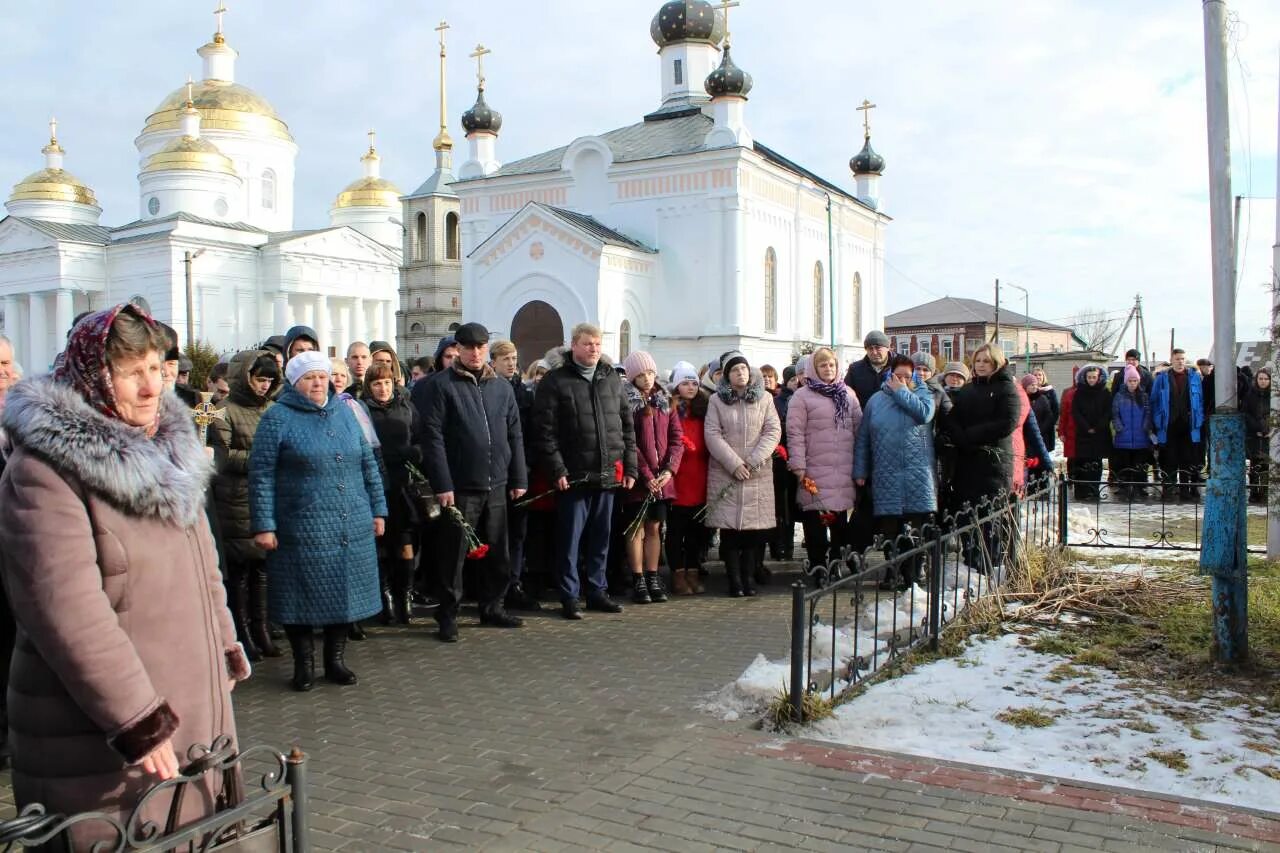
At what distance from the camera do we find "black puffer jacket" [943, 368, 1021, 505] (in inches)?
341

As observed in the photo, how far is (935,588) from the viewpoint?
6.67 meters

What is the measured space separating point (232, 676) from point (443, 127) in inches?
2318

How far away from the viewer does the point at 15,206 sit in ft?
199

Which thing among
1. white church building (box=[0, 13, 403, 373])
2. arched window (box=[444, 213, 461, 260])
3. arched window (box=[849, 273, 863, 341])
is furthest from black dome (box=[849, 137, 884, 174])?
white church building (box=[0, 13, 403, 373])

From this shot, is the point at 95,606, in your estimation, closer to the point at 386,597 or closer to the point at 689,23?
the point at 386,597

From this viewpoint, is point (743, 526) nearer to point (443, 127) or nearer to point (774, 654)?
point (774, 654)

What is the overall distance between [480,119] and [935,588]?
36.2 m

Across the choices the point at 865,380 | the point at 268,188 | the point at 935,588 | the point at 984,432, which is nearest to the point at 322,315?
the point at 268,188

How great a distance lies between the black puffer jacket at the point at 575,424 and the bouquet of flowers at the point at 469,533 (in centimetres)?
85

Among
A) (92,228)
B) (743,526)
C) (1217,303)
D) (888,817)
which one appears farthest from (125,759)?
(92,228)

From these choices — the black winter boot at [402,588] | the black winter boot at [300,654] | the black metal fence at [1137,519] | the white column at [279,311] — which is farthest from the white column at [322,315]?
the black winter boot at [300,654]

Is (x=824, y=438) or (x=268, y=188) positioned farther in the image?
(x=268, y=188)

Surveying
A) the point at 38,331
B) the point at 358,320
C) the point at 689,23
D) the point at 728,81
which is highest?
the point at 689,23

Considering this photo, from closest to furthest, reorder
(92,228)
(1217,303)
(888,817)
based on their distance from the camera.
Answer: (888,817) < (1217,303) < (92,228)
